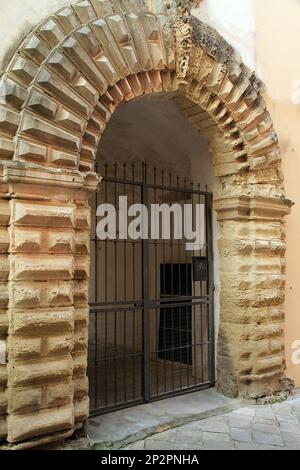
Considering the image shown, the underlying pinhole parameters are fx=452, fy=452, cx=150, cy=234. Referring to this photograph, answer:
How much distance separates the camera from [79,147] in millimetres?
3695

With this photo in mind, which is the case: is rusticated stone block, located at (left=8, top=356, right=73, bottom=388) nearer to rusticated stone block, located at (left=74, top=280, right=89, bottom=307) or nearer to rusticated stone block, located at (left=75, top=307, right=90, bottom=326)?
rusticated stone block, located at (left=75, top=307, right=90, bottom=326)

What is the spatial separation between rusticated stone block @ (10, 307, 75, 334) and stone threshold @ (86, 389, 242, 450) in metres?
1.06

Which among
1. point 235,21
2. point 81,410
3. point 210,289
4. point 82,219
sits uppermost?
point 235,21

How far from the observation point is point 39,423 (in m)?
3.35

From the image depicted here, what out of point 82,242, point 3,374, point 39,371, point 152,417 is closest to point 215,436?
point 152,417

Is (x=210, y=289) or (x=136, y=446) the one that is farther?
(x=210, y=289)

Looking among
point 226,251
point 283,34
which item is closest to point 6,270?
point 226,251

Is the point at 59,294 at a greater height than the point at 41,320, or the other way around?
the point at 59,294

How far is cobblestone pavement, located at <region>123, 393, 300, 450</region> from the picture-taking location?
12.6ft

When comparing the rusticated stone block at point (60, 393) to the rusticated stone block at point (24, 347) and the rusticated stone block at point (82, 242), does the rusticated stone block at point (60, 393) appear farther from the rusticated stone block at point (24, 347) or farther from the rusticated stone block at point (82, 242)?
the rusticated stone block at point (82, 242)

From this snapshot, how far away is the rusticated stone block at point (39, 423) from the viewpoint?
10.6 ft

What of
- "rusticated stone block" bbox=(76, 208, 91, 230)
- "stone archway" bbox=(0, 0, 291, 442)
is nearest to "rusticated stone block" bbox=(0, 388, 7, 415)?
"stone archway" bbox=(0, 0, 291, 442)

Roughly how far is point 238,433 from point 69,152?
291 cm

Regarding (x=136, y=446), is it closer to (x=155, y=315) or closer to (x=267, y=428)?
(x=267, y=428)
